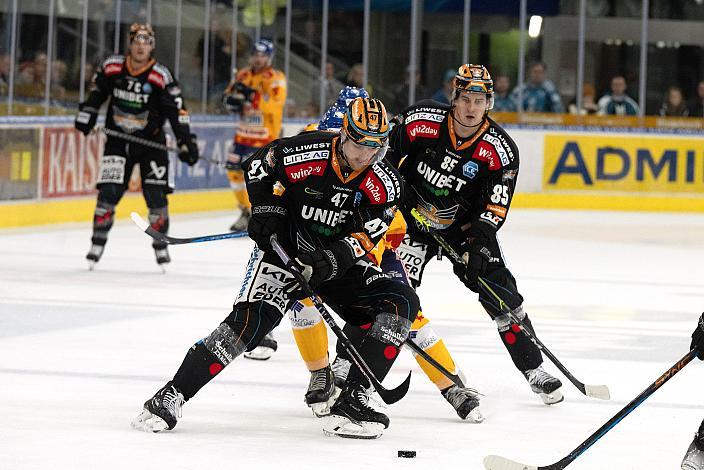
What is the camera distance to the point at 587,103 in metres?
17.1

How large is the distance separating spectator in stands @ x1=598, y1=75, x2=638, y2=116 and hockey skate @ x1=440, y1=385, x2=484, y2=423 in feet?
37.6

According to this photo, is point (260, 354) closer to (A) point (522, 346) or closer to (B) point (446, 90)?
(A) point (522, 346)

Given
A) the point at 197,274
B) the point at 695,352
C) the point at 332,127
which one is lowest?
the point at 197,274

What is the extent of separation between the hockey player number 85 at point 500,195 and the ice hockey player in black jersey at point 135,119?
392cm

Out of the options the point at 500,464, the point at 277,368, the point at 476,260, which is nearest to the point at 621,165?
the point at 277,368

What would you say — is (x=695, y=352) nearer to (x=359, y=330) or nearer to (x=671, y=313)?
(x=359, y=330)

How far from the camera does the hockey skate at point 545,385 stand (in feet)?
18.8

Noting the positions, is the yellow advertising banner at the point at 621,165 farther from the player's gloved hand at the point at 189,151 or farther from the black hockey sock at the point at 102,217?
the black hockey sock at the point at 102,217

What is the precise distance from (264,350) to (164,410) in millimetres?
1715

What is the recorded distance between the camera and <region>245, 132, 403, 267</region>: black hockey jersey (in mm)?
4996

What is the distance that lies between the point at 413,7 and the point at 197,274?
8.91 metres

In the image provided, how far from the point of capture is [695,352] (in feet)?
14.1

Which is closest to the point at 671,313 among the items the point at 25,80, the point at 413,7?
the point at 25,80

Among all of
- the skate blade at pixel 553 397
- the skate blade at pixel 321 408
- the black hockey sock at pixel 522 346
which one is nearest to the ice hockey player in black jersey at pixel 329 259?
the skate blade at pixel 321 408
